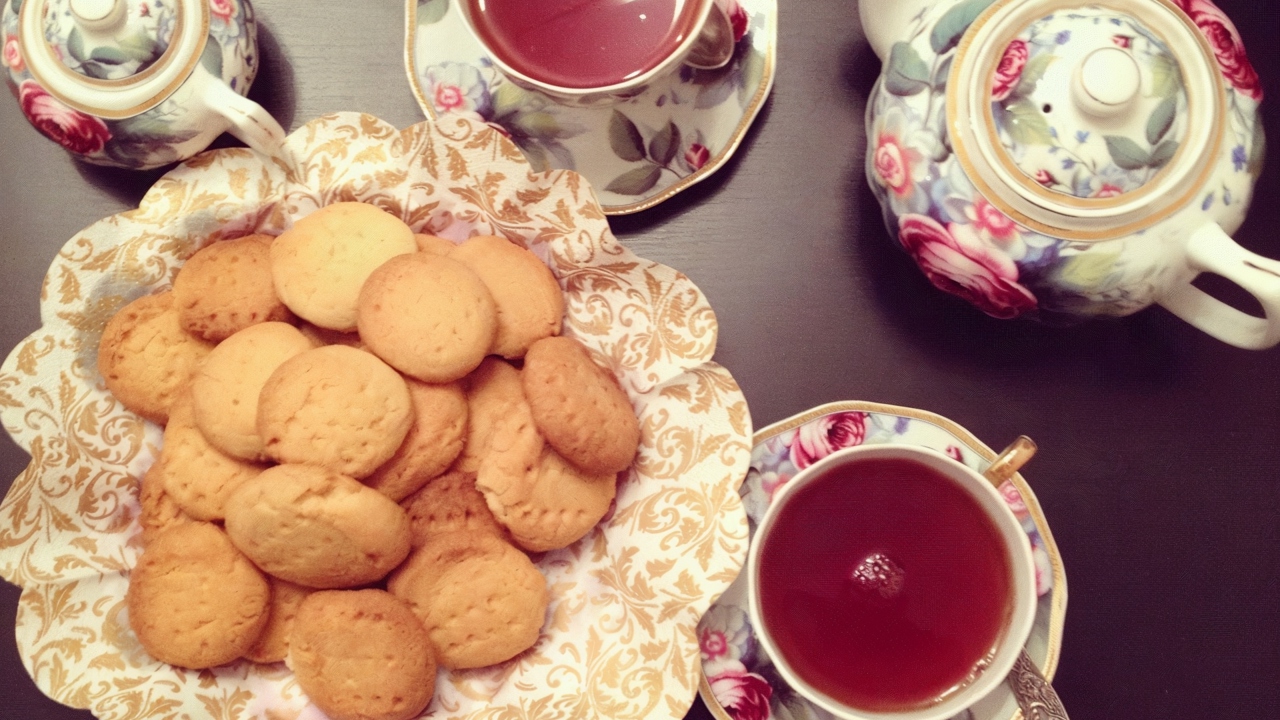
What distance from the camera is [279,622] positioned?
78 cm

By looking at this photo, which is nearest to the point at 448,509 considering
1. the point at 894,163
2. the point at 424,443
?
the point at 424,443

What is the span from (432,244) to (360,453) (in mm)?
226

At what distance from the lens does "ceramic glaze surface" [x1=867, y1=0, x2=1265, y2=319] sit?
0.63 meters

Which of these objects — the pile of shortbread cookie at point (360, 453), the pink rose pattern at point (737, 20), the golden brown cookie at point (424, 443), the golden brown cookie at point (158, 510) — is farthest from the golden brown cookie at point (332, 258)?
the pink rose pattern at point (737, 20)

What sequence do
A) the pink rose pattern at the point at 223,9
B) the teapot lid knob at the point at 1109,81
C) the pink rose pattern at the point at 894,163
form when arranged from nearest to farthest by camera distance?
the teapot lid knob at the point at 1109,81, the pink rose pattern at the point at 894,163, the pink rose pattern at the point at 223,9

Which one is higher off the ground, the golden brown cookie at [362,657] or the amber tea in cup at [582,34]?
the amber tea in cup at [582,34]

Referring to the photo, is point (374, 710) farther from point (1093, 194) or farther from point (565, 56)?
point (1093, 194)

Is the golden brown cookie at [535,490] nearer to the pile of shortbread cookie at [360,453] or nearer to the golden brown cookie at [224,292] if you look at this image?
the pile of shortbread cookie at [360,453]

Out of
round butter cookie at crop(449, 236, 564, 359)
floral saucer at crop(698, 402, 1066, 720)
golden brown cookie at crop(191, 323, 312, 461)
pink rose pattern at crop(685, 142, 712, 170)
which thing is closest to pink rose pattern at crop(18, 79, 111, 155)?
golden brown cookie at crop(191, 323, 312, 461)

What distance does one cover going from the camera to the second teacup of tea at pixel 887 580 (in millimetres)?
721

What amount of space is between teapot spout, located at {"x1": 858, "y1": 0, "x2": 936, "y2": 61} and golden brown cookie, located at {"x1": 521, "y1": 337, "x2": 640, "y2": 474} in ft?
1.32

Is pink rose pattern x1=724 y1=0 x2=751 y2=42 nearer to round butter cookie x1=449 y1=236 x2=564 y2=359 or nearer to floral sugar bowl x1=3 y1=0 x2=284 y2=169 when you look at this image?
round butter cookie x1=449 y1=236 x2=564 y2=359

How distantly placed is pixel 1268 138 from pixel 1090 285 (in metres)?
0.42

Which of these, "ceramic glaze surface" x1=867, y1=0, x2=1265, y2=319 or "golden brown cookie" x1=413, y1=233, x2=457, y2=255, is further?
"golden brown cookie" x1=413, y1=233, x2=457, y2=255
